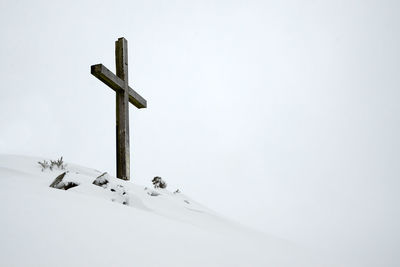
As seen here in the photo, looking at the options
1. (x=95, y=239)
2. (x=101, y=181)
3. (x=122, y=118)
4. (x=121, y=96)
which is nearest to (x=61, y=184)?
(x=101, y=181)

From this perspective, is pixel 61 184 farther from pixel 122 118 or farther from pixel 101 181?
pixel 122 118

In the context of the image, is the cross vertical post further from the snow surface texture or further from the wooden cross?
the snow surface texture

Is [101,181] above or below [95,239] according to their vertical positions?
below

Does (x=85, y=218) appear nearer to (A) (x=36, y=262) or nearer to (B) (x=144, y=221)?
(B) (x=144, y=221)

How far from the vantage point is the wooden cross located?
16.1 ft

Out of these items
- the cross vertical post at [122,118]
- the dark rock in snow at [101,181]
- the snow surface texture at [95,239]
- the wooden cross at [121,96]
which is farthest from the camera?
the cross vertical post at [122,118]

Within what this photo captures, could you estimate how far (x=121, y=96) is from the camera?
5.59 metres

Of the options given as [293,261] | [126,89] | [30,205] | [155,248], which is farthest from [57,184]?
[126,89]

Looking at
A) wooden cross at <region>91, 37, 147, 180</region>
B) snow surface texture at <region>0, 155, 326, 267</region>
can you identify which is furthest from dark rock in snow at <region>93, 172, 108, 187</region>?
wooden cross at <region>91, 37, 147, 180</region>

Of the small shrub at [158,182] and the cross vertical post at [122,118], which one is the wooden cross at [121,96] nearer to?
the cross vertical post at [122,118]

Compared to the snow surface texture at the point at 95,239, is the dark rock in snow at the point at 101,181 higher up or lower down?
lower down

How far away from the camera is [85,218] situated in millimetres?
1417

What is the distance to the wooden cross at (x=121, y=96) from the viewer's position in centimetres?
492

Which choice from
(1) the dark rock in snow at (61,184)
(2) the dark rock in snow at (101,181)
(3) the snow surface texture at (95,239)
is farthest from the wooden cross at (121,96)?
(3) the snow surface texture at (95,239)
